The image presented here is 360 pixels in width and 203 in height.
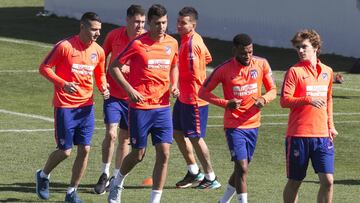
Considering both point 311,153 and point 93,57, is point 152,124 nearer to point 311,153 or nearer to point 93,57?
point 93,57

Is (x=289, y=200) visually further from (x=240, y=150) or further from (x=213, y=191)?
(x=213, y=191)

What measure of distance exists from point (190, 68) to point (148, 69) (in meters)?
1.98

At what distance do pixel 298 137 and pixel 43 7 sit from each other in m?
33.5

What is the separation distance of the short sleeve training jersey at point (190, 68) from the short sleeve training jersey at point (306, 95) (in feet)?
10.2

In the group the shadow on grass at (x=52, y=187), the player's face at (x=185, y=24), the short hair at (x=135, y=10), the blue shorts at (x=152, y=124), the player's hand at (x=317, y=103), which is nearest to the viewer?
the player's hand at (x=317, y=103)

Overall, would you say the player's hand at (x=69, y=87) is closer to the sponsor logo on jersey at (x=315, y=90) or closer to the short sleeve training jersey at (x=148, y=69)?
the short sleeve training jersey at (x=148, y=69)

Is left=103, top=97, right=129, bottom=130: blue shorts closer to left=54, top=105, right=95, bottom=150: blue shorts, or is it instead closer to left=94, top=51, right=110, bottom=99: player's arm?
left=94, top=51, right=110, bottom=99: player's arm

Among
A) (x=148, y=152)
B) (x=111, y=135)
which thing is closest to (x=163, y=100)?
(x=111, y=135)

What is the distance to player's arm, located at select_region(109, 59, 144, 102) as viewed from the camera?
1352 cm

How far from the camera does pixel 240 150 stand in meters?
13.4

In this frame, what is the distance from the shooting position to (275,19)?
3512 centimetres

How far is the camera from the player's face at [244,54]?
1340 centimetres

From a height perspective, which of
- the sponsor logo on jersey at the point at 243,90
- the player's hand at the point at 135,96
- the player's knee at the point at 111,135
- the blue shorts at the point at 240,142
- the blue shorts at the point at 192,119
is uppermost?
the sponsor logo on jersey at the point at 243,90

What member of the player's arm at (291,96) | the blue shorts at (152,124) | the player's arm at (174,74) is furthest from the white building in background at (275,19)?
the player's arm at (291,96)
